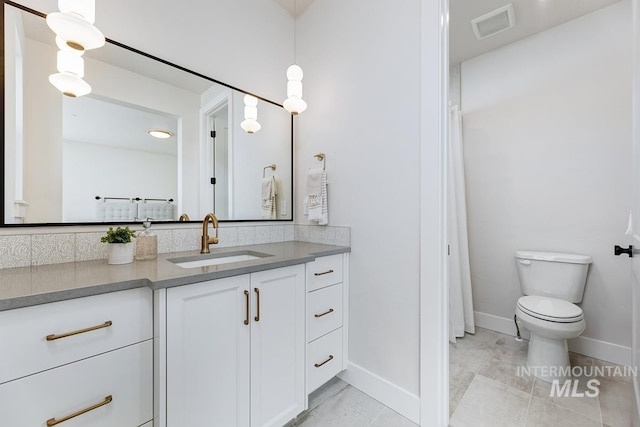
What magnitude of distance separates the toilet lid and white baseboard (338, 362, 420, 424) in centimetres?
102

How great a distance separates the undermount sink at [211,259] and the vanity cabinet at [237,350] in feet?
1.05

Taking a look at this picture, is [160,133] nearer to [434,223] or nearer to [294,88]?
[294,88]

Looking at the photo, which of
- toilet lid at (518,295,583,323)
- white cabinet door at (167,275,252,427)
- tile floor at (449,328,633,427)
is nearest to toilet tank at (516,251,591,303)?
toilet lid at (518,295,583,323)

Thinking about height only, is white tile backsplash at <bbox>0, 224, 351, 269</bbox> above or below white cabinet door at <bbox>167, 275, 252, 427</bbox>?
above

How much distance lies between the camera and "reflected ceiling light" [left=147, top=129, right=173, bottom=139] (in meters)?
1.43

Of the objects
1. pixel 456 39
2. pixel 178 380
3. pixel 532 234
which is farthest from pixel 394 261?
pixel 456 39

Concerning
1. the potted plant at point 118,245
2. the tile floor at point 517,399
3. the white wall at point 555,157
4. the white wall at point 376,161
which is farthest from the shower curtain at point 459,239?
the potted plant at point 118,245

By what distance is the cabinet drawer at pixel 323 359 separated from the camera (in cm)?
150

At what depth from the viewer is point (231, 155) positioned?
178cm

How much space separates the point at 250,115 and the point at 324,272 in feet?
4.03

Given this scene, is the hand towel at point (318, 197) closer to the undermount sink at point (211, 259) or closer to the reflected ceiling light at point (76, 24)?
the undermount sink at point (211, 259)

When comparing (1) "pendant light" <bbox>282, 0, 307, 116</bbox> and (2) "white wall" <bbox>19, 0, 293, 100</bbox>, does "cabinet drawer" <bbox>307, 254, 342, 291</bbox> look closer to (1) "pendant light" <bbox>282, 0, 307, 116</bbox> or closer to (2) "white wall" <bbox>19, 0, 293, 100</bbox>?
(1) "pendant light" <bbox>282, 0, 307, 116</bbox>

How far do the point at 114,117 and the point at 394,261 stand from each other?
166 centimetres

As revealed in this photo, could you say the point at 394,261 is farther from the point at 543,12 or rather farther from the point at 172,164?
the point at 543,12
